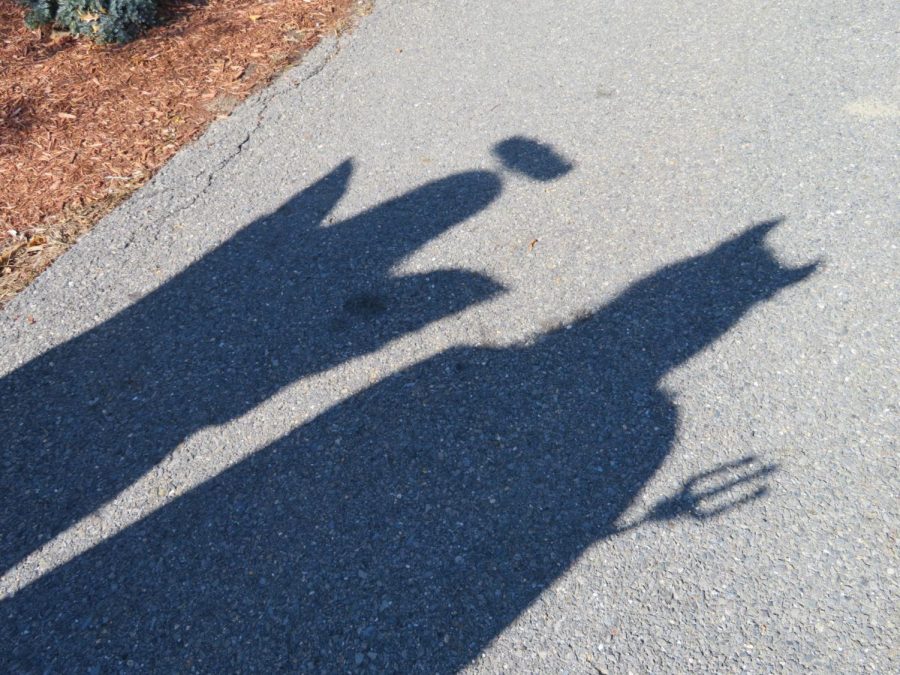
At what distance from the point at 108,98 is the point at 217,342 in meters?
3.23

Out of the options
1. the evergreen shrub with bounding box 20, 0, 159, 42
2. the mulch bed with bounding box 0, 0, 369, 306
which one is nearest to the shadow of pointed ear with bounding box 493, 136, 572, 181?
the mulch bed with bounding box 0, 0, 369, 306

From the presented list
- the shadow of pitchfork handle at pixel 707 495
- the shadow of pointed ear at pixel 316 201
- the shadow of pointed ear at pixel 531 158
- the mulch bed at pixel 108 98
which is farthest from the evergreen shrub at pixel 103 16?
the shadow of pitchfork handle at pixel 707 495

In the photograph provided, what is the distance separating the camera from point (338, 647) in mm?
2949

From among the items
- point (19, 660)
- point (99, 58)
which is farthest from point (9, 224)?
point (19, 660)

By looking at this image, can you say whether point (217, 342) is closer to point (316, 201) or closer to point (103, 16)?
point (316, 201)

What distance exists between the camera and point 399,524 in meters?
3.31

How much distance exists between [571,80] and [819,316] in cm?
288

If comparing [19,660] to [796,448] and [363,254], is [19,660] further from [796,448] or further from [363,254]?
[796,448]

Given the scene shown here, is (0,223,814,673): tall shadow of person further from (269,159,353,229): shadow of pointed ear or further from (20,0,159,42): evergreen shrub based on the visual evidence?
(20,0,159,42): evergreen shrub

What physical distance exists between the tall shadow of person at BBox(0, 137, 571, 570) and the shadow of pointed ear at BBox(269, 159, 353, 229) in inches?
0.5

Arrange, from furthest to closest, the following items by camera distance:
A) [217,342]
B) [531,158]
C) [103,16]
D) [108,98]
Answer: [103,16] < [108,98] < [531,158] < [217,342]

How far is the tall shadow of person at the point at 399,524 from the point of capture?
3006 mm

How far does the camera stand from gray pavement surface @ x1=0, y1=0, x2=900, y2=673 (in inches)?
119

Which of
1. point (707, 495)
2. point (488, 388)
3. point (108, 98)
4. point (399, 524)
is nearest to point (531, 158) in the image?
point (488, 388)
